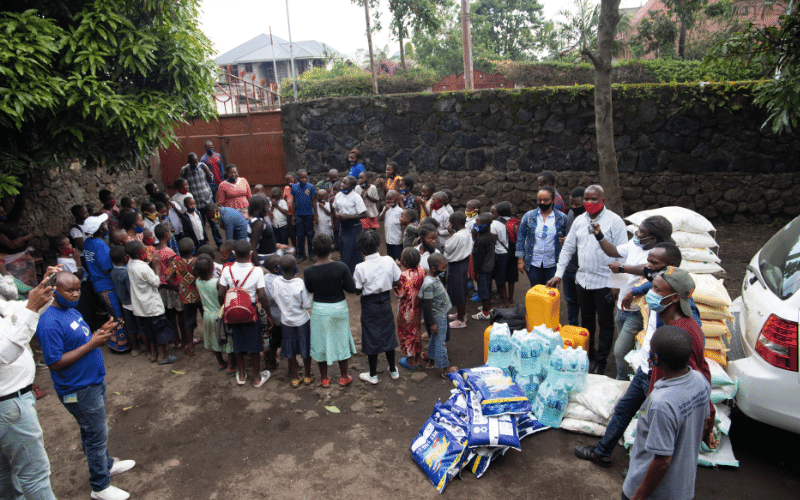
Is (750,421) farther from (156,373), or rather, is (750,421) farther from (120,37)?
(120,37)

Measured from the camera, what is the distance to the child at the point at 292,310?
4715 mm

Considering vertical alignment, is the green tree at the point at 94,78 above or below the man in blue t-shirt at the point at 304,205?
above

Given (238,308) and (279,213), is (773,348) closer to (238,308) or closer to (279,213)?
(238,308)

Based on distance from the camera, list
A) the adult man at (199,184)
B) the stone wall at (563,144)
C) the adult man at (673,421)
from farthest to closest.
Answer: the stone wall at (563,144) → the adult man at (199,184) → the adult man at (673,421)

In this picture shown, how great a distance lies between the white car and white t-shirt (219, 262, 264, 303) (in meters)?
4.12

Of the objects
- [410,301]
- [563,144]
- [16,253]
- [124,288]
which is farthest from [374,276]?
[563,144]

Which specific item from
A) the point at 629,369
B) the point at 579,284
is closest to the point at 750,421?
the point at 629,369

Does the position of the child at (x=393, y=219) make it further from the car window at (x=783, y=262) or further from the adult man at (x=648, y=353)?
the car window at (x=783, y=262)

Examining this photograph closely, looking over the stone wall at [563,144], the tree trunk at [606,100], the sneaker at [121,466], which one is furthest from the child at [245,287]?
the stone wall at [563,144]

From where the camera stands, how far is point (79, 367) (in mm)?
3363

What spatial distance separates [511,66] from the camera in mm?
17891

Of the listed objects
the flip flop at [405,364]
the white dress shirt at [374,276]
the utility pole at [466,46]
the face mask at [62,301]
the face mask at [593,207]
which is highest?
the utility pole at [466,46]

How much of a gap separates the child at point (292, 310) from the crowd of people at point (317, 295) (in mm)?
15

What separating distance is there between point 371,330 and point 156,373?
2.60m
